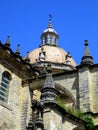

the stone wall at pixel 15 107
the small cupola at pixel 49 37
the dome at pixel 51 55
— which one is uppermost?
the small cupola at pixel 49 37

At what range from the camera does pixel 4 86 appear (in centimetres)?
2023

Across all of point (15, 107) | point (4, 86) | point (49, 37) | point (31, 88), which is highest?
point (49, 37)

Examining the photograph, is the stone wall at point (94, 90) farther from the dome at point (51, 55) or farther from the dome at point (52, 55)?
the dome at point (52, 55)

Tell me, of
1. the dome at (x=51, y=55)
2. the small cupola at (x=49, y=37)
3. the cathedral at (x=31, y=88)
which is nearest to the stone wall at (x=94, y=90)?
the cathedral at (x=31, y=88)

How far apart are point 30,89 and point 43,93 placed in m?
7.34

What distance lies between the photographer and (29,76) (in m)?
22.5

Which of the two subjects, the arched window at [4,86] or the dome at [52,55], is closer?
the arched window at [4,86]

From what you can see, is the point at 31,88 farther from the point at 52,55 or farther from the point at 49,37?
the point at 49,37

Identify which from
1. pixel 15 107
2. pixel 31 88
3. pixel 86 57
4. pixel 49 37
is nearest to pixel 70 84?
pixel 86 57

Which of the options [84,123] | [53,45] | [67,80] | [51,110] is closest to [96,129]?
[84,123]

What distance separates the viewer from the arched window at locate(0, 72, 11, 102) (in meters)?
19.9

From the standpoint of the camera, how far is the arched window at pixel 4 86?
783 inches

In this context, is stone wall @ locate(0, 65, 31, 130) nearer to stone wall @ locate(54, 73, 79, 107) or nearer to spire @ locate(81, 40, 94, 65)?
stone wall @ locate(54, 73, 79, 107)

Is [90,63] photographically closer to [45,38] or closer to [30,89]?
[30,89]
